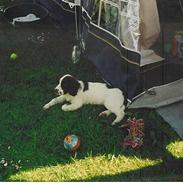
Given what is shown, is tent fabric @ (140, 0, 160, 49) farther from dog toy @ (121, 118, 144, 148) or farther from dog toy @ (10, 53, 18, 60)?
dog toy @ (10, 53, 18, 60)

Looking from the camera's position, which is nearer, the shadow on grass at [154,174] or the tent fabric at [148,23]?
the shadow on grass at [154,174]

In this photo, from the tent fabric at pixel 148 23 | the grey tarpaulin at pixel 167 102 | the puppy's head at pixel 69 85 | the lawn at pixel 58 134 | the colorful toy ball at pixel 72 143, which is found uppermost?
the tent fabric at pixel 148 23

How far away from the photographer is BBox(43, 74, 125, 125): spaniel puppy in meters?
3.57

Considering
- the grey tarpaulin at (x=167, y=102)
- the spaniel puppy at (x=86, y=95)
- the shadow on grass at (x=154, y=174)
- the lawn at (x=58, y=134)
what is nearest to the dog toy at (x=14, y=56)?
the lawn at (x=58, y=134)

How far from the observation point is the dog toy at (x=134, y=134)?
328 centimetres

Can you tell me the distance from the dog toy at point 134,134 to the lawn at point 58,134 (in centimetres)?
4

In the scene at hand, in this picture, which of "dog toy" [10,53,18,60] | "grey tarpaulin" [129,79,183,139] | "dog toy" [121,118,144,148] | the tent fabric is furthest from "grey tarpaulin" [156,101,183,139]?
"dog toy" [10,53,18,60]

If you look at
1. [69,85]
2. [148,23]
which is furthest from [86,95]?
[148,23]

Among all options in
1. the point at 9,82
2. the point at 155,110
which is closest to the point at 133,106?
the point at 155,110

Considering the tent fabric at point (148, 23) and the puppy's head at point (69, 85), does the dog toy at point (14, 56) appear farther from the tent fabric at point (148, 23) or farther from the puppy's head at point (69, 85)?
the tent fabric at point (148, 23)

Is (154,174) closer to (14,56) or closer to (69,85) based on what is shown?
(69,85)

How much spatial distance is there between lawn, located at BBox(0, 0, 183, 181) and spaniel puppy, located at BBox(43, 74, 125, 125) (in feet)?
0.17

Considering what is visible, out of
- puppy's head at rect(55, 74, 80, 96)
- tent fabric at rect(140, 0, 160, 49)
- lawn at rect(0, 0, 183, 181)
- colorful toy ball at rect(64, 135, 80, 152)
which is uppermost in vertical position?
tent fabric at rect(140, 0, 160, 49)

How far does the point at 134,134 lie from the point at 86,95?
542 millimetres
